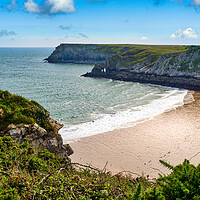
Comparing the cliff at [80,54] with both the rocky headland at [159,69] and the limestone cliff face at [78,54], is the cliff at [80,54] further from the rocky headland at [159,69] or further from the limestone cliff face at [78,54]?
the rocky headland at [159,69]

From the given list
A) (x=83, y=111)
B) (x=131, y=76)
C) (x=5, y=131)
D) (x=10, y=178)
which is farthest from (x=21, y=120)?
(x=131, y=76)

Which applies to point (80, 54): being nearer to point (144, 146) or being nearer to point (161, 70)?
point (161, 70)

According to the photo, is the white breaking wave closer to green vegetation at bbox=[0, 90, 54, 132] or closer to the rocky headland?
green vegetation at bbox=[0, 90, 54, 132]

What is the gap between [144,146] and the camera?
69.1 ft

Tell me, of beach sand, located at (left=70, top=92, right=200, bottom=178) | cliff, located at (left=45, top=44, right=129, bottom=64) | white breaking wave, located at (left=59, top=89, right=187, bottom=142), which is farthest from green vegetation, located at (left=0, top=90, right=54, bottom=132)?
cliff, located at (left=45, top=44, right=129, bottom=64)

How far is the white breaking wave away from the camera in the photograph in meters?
24.5

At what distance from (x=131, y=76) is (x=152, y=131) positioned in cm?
4723

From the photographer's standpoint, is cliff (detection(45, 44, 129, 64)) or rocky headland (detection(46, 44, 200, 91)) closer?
rocky headland (detection(46, 44, 200, 91))

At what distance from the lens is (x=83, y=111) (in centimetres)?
3297

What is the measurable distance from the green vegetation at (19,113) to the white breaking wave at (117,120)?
364 inches

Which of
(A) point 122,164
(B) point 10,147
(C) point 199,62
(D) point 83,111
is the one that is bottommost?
(A) point 122,164

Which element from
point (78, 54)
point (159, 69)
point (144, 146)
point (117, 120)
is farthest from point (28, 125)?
point (78, 54)

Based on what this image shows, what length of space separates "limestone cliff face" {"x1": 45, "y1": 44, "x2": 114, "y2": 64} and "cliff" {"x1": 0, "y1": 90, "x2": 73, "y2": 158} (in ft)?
398

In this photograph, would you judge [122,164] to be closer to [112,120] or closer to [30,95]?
[112,120]
